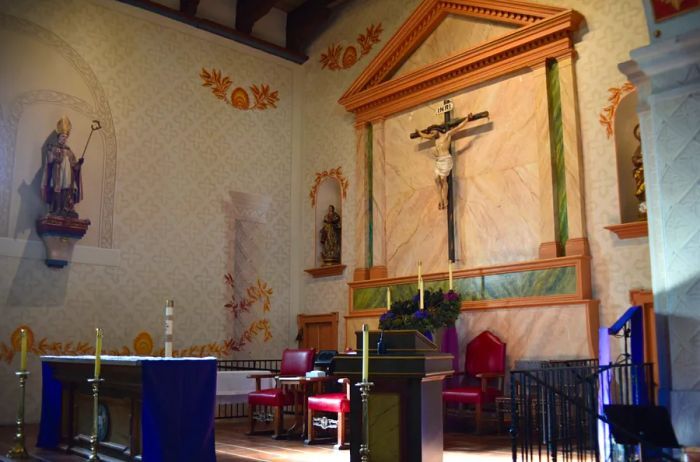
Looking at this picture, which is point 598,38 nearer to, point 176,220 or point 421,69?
point 421,69

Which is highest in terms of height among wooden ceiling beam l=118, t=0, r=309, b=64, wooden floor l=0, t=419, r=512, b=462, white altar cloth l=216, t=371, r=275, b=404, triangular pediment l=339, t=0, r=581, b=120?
wooden ceiling beam l=118, t=0, r=309, b=64

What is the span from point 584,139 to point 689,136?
2671 mm

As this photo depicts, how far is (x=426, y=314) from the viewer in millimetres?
7871

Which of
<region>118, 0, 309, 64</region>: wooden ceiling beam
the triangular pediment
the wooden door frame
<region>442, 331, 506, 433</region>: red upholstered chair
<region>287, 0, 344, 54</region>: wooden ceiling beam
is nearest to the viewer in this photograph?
<region>442, 331, 506, 433</region>: red upholstered chair

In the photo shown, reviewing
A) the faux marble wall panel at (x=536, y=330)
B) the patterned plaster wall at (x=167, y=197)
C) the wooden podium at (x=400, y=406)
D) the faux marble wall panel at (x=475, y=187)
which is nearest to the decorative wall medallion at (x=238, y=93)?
the patterned plaster wall at (x=167, y=197)

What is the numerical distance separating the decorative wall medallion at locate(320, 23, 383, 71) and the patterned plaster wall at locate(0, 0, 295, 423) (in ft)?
2.78

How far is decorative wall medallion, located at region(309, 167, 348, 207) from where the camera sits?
1132 centimetres

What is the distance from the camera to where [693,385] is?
552 cm

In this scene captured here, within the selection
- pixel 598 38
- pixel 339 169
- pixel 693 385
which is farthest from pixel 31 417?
pixel 598 38

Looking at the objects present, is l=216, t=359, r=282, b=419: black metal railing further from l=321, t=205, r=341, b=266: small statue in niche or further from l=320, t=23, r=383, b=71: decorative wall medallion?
l=320, t=23, r=383, b=71: decorative wall medallion

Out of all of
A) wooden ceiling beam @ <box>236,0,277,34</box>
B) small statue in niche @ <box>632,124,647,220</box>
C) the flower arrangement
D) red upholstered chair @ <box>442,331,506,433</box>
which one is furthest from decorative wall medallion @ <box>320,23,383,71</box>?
red upholstered chair @ <box>442,331,506,433</box>

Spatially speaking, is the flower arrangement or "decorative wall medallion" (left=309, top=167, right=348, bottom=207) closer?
the flower arrangement

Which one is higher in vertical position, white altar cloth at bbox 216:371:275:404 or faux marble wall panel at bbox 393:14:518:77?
faux marble wall panel at bbox 393:14:518:77

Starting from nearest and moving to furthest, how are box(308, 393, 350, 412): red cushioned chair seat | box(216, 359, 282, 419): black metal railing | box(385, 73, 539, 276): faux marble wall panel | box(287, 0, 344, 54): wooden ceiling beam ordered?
box(308, 393, 350, 412): red cushioned chair seat
box(385, 73, 539, 276): faux marble wall panel
box(216, 359, 282, 419): black metal railing
box(287, 0, 344, 54): wooden ceiling beam
